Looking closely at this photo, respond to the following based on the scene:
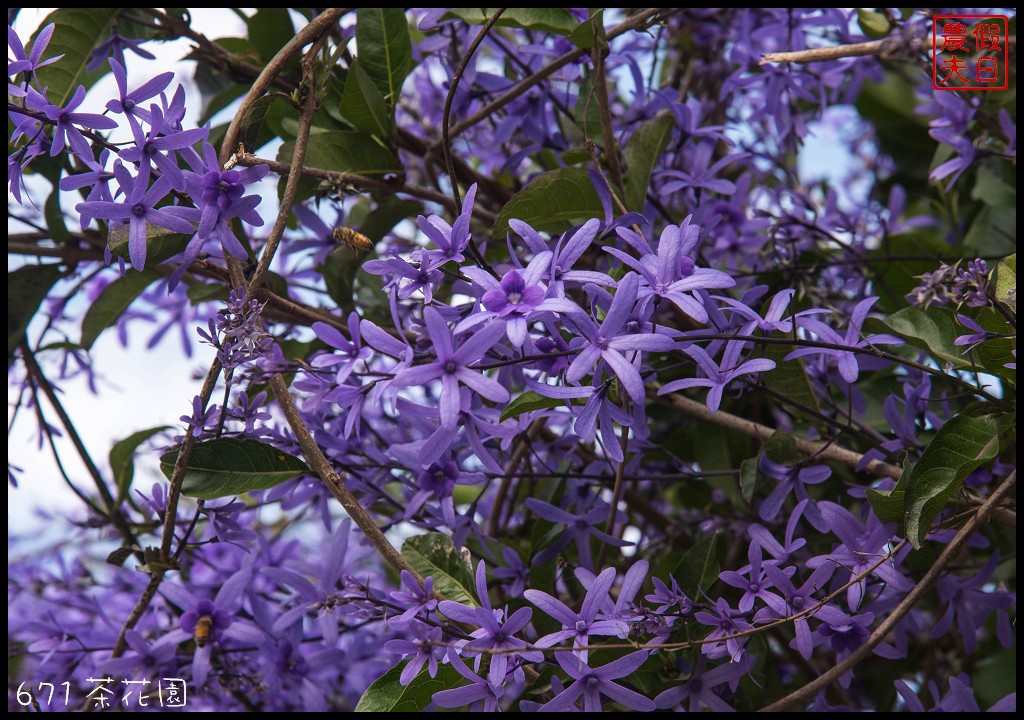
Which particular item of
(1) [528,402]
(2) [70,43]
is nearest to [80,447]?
(2) [70,43]

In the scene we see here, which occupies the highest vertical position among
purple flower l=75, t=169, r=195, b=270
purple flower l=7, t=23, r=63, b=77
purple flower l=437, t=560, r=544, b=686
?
purple flower l=7, t=23, r=63, b=77

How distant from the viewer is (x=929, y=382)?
1092 mm

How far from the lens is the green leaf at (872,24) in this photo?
58.2 inches

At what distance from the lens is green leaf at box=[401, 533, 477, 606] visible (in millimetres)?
984

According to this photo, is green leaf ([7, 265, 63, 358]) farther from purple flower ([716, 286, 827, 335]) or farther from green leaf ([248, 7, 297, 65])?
purple flower ([716, 286, 827, 335])

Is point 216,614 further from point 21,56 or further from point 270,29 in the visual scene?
point 270,29

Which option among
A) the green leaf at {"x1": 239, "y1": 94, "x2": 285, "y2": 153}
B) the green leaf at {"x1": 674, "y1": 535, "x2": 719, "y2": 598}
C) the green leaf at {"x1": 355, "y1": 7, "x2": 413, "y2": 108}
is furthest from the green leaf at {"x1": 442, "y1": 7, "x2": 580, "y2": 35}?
the green leaf at {"x1": 674, "y1": 535, "x2": 719, "y2": 598}

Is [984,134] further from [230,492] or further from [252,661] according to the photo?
[252,661]

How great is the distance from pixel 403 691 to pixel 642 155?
73 cm

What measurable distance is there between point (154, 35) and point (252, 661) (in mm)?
899

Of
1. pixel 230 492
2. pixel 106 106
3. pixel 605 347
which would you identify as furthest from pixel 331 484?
pixel 106 106

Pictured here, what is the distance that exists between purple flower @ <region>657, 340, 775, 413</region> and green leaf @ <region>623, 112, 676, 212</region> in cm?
32

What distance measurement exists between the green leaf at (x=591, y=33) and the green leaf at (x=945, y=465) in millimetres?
612

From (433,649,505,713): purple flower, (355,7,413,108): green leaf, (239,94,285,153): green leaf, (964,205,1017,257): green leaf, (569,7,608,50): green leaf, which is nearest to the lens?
(433,649,505,713): purple flower
